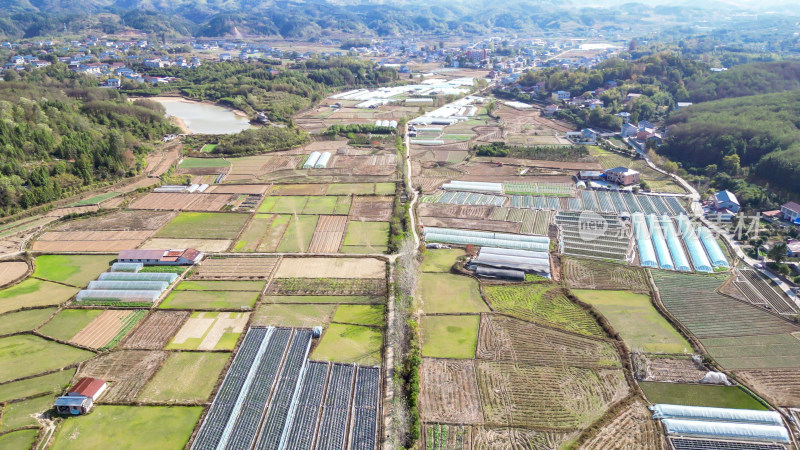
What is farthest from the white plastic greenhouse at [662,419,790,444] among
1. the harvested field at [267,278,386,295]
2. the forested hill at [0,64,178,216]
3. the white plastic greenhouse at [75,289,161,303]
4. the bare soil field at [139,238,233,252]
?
the forested hill at [0,64,178,216]

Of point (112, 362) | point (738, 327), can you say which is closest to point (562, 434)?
point (738, 327)

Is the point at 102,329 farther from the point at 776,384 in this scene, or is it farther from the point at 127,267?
the point at 776,384

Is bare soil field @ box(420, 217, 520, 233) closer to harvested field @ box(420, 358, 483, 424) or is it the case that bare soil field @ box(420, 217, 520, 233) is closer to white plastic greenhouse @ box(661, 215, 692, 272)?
white plastic greenhouse @ box(661, 215, 692, 272)

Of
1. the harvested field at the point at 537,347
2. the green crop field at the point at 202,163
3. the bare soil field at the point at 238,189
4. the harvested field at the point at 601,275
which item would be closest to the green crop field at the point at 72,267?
the bare soil field at the point at 238,189

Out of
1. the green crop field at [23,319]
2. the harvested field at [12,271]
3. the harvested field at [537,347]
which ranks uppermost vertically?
the harvested field at [12,271]

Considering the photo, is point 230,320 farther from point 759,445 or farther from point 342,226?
point 759,445

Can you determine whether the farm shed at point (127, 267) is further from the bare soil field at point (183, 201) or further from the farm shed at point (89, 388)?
the farm shed at point (89, 388)

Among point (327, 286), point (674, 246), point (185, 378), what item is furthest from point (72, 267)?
point (674, 246)
